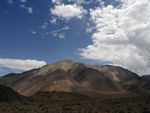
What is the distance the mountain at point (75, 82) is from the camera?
396 ft

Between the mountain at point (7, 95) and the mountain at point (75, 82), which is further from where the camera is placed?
the mountain at point (75, 82)

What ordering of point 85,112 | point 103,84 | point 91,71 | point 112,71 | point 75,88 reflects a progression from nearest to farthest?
point 85,112, point 75,88, point 103,84, point 91,71, point 112,71

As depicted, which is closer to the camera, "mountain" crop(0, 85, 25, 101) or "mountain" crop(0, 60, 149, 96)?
"mountain" crop(0, 85, 25, 101)

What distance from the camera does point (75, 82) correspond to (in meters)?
136

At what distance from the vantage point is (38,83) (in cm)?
13375

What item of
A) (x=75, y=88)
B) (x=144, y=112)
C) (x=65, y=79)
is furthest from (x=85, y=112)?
(x=65, y=79)

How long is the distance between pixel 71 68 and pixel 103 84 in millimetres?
41394

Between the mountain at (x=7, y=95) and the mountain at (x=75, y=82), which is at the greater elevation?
the mountain at (x=75, y=82)

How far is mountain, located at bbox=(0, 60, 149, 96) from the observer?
121 meters

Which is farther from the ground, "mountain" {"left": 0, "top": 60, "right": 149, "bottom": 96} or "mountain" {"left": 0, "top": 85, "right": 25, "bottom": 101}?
"mountain" {"left": 0, "top": 60, "right": 149, "bottom": 96}

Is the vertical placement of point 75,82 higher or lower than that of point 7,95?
higher

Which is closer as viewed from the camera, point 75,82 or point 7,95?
point 7,95

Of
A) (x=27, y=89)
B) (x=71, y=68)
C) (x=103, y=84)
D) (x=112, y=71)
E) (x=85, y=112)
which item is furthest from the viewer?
(x=112, y=71)

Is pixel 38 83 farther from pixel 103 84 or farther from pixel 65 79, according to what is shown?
pixel 103 84
